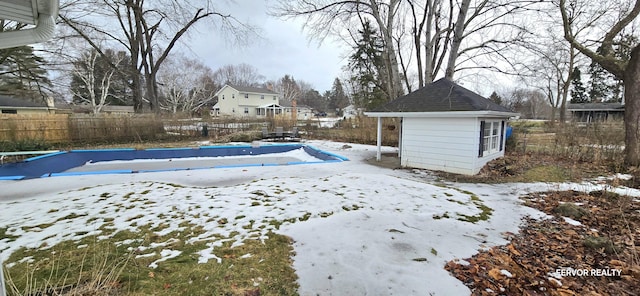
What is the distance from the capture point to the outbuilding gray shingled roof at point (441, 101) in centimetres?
647

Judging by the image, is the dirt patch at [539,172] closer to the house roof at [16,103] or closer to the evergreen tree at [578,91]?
the house roof at [16,103]

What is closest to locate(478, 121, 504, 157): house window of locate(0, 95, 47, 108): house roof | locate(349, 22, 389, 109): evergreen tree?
locate(349, 22, 389, 109): evergreen tree

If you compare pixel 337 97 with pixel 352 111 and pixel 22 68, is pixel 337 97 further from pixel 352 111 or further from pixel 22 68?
pixel 22 68

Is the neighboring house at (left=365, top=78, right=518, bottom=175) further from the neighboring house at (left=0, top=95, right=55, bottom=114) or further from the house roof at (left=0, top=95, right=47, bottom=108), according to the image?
the house roof at (left=0, top=95, right=47, bottom=108)

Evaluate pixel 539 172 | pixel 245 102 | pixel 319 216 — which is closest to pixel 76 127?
pixel 319 216

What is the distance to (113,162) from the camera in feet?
30.3

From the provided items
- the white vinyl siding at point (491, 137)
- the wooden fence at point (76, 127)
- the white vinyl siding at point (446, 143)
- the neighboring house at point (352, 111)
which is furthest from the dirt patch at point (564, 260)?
the wooden fence at point (76, 127)

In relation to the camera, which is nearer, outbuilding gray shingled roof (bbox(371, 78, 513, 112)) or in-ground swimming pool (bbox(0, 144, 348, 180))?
outbuilding gray shingled roof (bbox(371, 78, 513, 112))

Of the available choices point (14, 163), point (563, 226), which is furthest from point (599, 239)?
point (14, 163)

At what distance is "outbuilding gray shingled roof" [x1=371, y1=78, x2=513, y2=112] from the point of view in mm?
6469

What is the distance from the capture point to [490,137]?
7242 millimetres

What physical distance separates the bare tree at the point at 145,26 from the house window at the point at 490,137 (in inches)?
542

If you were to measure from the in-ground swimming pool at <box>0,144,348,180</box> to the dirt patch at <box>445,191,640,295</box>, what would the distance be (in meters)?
5.83

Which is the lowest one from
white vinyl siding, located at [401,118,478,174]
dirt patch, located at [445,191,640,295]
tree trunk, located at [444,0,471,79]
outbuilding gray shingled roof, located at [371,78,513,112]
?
dirt patch, located at [445,191,640,295]
